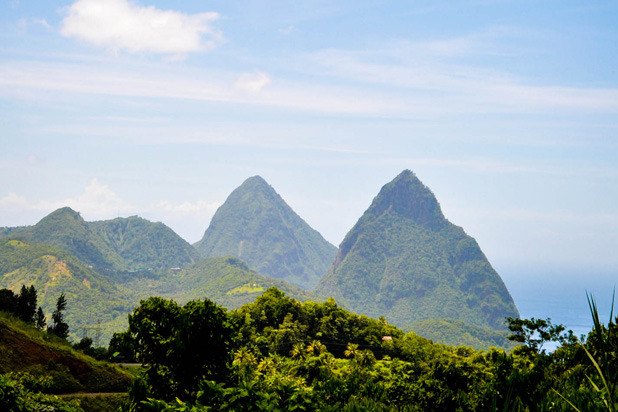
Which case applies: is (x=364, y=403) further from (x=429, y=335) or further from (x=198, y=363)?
(x=429, y=335)

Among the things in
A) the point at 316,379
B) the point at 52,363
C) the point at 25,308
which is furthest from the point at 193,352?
the point at 25,308

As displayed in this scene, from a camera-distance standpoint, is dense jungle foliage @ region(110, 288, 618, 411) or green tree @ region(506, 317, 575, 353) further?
green tree @ region(506, 317, 575, 353)

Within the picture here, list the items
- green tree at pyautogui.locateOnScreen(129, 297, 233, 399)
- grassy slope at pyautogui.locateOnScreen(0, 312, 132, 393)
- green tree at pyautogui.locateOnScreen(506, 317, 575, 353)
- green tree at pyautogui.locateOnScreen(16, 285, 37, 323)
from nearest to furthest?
green tree at pyautogui.locateOnScreen(129, 297, 233, 399)
grassy slope at pyautogui.locateOnScreen(0, 312, 132, 393)
green tree at pyautogui.locateOnScreen(506, 317, 575, 353)
green tree at pyautogui.locateOnScreen(16, 285, 37, 323)

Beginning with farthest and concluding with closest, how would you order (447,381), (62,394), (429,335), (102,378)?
1. (429,335)
2. (102,378)
3. (62,394)
4. (447,381)

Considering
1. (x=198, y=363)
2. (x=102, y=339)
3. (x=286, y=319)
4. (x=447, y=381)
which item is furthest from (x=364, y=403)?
(x=102, y=339)

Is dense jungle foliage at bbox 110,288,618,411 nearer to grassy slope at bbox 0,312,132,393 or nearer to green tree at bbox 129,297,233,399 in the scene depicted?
green tree at bbox 129,297,233,399

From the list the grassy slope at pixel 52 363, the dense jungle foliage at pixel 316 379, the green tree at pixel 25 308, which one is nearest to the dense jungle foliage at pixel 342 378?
the dense jungle foliage at pixel 316 379

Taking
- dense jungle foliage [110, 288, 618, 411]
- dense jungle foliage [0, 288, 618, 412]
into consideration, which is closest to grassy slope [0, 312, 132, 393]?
dense jungle foliage [0, 288, 618, 412]

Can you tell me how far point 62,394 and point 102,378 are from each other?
313cm

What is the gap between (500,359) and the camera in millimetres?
12266

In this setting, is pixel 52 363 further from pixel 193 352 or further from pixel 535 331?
pixel 535 331

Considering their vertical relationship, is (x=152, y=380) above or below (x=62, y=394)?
above

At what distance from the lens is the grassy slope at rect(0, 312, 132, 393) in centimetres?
2744

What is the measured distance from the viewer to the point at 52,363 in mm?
28906
